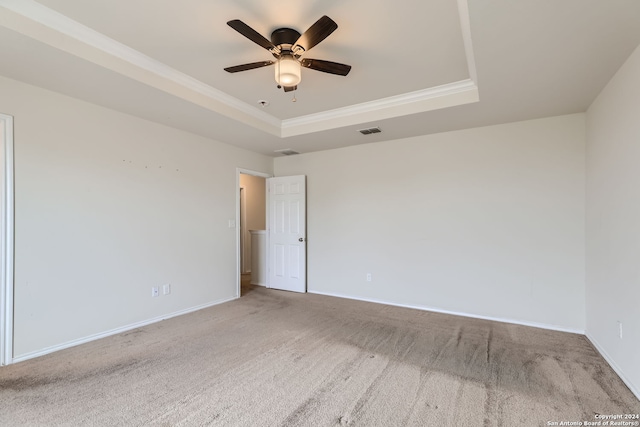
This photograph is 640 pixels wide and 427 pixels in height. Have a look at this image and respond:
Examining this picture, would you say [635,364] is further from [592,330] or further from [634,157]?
[634,157]

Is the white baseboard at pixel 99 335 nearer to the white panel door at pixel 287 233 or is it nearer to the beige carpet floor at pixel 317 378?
the beige carpet floor at pixel 317 378

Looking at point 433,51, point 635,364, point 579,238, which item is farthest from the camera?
point 579,238

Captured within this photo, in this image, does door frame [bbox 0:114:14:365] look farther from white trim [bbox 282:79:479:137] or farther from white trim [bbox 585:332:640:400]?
white trim [bbox 585:332:640:400]

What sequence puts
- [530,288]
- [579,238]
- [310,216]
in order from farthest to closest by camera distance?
[310,216]
[530,288]
[579,238]

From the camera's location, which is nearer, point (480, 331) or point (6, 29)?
point (6, 29)

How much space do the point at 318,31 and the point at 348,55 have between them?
28.3 inches

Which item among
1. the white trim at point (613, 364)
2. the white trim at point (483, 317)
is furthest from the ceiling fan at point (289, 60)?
the white trim at point (483, 317)

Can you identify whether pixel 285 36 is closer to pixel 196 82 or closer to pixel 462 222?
pixel 196 82

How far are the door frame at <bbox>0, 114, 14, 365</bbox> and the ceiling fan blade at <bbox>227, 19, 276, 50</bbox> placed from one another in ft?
7.49

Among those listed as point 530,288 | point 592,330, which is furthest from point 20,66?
point 592,330

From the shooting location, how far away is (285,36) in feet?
7.15

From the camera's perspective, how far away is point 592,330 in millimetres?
3000

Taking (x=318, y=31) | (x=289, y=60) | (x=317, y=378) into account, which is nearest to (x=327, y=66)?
(x=289, y=60)

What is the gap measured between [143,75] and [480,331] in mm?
4269
